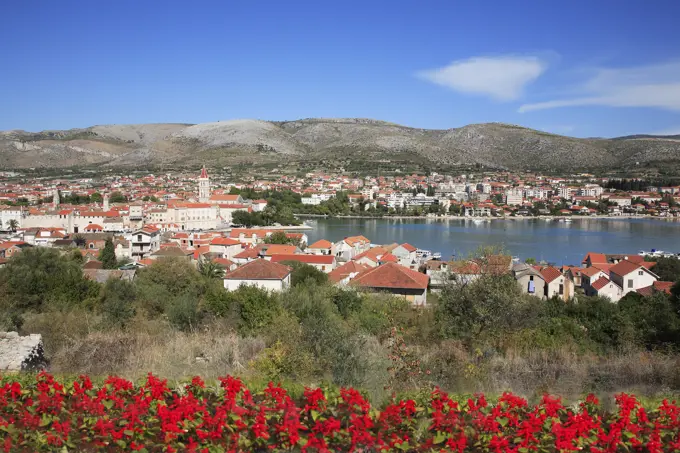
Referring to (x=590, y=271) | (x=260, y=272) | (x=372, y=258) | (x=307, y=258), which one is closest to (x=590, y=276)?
(x=590, y=271)

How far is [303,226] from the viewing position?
31.0 m

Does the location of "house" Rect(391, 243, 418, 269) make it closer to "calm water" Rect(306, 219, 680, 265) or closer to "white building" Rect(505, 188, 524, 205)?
"calm water" Rect(306, 219, 680, 265)

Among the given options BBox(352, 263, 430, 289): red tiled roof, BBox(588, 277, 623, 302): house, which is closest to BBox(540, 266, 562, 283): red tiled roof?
BBox(588, 277, 623, 302): house

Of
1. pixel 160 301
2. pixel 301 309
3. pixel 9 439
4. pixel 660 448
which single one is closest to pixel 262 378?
pixel 9 439

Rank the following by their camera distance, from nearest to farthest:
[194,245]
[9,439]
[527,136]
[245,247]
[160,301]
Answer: [9,439] → [160,301] → [245,247] → [194,245] → [527,136]

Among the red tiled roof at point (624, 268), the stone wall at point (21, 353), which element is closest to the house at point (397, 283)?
the stone wall at point (21, 353)

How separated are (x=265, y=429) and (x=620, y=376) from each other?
6.69ft

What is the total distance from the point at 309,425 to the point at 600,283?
11.8 meters

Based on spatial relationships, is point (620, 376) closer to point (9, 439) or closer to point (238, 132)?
point (9, 439)

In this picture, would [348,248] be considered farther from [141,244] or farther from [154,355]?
[154,355]

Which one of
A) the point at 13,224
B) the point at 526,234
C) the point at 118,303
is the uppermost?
the point at 118,303

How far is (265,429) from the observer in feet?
5.42

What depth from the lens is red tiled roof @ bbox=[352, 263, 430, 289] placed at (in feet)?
28.0

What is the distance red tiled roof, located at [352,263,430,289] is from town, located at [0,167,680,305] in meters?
0.02
